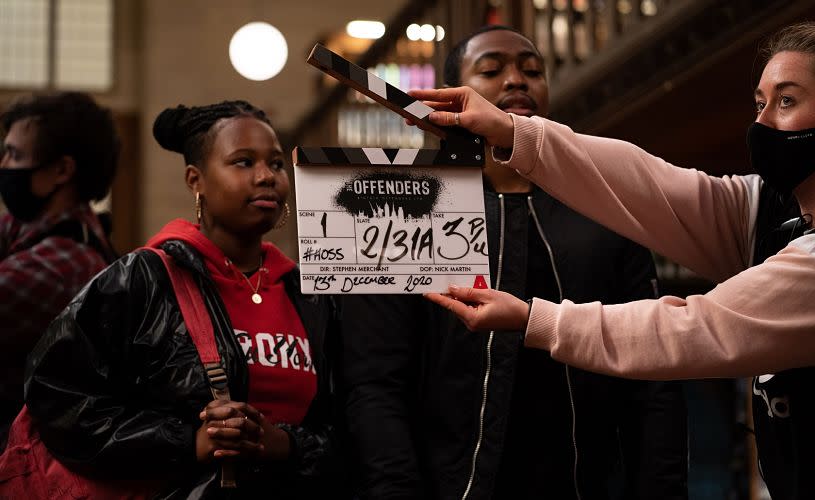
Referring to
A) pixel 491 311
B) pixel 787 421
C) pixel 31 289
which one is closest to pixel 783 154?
pixel 787 421

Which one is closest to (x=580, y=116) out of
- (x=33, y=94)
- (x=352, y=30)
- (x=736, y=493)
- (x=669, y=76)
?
(x=669, y=76)

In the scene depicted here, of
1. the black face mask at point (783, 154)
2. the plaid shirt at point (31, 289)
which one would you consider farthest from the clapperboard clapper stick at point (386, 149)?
the plaid shirt at point (31, 289)

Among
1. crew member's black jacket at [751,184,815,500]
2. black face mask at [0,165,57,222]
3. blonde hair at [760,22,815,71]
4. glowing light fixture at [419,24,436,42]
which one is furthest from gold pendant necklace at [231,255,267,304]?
glowing light fixture at [419,24,436,42]

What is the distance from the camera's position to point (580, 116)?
474 cm

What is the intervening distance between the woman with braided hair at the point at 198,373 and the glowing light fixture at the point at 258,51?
7.27m

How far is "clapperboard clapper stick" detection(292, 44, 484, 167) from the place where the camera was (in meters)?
2.15

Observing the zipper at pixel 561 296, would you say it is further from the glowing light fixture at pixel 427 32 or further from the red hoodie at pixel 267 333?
the glowing light fixture at pixel 427 32

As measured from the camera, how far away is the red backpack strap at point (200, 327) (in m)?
2.25

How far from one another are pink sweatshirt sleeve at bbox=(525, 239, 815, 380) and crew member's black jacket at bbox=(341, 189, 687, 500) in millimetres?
345

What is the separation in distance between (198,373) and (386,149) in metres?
0.59

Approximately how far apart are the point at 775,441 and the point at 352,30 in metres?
8.36

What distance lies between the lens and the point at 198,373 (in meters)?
2.27

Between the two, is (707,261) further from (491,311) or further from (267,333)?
(267,333)

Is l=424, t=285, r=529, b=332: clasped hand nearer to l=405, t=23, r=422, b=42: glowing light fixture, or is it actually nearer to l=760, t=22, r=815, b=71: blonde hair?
l=760, t=22, r=815, b=71: blonde hair
